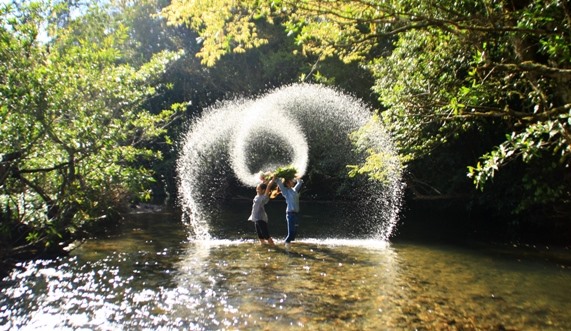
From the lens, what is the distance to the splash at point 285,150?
1123 inches

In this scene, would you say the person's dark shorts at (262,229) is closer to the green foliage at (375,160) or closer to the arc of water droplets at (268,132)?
the green foliage at (375,160)

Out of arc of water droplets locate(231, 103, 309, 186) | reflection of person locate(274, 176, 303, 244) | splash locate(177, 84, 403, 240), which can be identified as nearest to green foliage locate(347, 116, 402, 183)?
reflection of person locate(274, 176, 303, 244)

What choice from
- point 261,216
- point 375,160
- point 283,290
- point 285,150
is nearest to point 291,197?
point 261,216

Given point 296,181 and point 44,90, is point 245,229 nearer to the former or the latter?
point 296,181

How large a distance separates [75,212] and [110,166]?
1833 mm

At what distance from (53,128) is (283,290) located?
6411 millimetres

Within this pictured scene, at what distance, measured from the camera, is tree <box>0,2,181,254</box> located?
9688mm

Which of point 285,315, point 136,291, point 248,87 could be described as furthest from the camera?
point 248,87

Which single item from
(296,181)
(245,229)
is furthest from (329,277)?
(245,229)

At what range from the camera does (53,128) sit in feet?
33.9

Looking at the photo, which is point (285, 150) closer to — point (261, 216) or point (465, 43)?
point (261, 216)

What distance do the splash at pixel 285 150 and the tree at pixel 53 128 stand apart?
1164 cm

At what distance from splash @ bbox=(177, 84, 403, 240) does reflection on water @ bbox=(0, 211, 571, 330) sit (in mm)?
10689

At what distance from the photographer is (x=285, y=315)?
7438 millimetres
